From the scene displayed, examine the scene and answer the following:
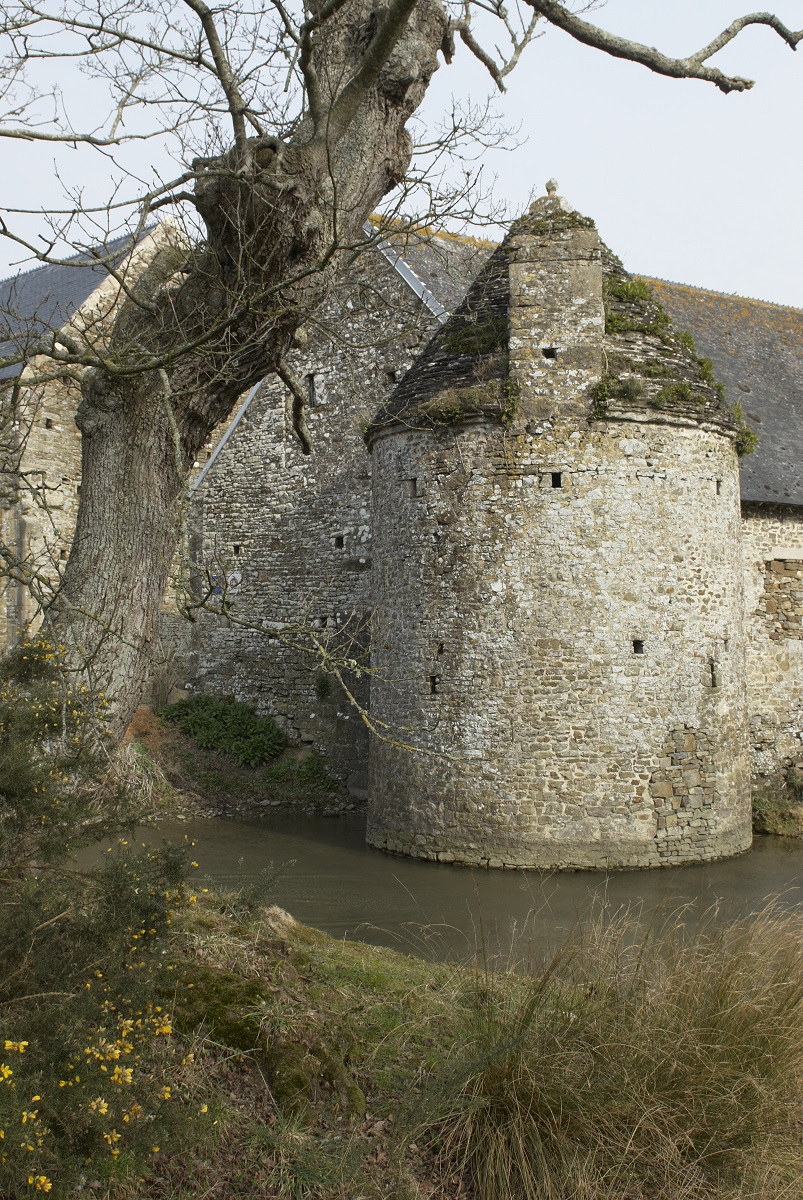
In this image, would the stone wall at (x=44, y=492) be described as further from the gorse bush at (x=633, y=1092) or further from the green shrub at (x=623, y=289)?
the gorse bush at (x=633, y=1092)

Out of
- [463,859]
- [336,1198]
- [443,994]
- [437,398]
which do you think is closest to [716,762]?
[463,859]

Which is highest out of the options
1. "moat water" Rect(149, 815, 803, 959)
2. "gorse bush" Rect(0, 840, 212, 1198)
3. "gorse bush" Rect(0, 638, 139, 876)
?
"gorse bush" Rect(0, 638, 139, 876)

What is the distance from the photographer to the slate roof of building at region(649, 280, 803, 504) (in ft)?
45.9

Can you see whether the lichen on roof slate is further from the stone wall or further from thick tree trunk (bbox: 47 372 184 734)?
the stone wall

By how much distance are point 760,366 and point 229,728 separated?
33.1ft

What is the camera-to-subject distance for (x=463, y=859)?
10.5 m

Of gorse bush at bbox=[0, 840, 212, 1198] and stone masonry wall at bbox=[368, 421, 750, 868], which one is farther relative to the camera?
stone masonry wall at bbox=[368, 421, 750, 868]

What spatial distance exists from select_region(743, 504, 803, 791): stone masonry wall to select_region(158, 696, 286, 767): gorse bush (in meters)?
7.02

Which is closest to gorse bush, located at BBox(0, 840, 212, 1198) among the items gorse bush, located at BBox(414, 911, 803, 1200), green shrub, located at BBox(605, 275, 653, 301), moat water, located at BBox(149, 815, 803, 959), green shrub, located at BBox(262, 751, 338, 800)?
gorse bush, located at BBox(414, 911, 803, 1200)

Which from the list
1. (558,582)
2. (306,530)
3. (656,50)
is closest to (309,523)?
(306,530)

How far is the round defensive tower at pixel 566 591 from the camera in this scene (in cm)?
1036

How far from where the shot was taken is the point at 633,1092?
3.75m

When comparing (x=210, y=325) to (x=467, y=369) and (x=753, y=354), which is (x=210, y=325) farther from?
(x=753, y=354)

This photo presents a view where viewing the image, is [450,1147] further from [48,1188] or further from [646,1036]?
[48,1188]
